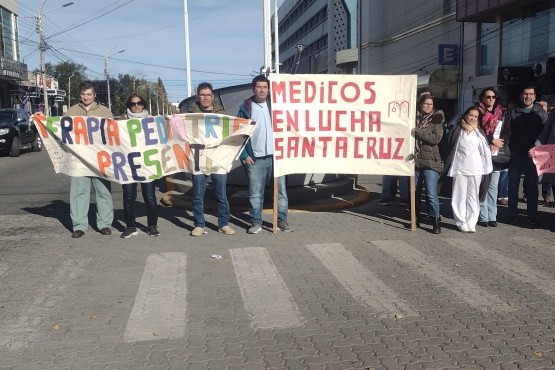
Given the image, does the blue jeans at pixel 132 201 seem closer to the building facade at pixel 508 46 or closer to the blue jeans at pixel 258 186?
the blue jeans at pixel 258 186

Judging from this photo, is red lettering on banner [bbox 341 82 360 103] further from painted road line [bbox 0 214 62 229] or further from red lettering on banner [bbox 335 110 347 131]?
painted road line [bbox 0 214 62 229]

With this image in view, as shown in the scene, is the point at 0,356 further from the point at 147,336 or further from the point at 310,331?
the point at 310,331

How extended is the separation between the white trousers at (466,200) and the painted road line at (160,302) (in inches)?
150

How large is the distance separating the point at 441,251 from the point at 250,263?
2306 millimetres

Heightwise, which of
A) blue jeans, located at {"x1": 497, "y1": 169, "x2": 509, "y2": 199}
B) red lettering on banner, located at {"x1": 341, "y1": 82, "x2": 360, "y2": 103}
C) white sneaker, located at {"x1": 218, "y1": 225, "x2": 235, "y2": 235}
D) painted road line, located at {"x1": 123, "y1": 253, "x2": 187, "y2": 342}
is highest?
red lettering on banner, located at {"x1": 341, "y1": 82, "x2": 360, "y2": 103}

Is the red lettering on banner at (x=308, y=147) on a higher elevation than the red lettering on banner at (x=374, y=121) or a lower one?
lower

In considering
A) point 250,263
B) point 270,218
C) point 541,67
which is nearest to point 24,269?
point 250,263

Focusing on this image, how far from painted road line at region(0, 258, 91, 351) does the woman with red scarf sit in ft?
18.0

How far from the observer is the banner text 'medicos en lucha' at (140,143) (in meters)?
7.35

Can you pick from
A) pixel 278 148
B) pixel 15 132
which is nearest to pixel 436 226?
pixel 278 148

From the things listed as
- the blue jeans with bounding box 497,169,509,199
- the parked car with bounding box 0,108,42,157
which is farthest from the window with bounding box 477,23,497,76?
the parked car with bounding box 0,108,42,157

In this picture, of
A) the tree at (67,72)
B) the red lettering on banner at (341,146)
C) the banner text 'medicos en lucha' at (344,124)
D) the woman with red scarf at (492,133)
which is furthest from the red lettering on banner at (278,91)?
the tree at (67,72)

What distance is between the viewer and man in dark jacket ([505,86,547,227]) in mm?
7797

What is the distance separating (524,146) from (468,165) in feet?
3.40
